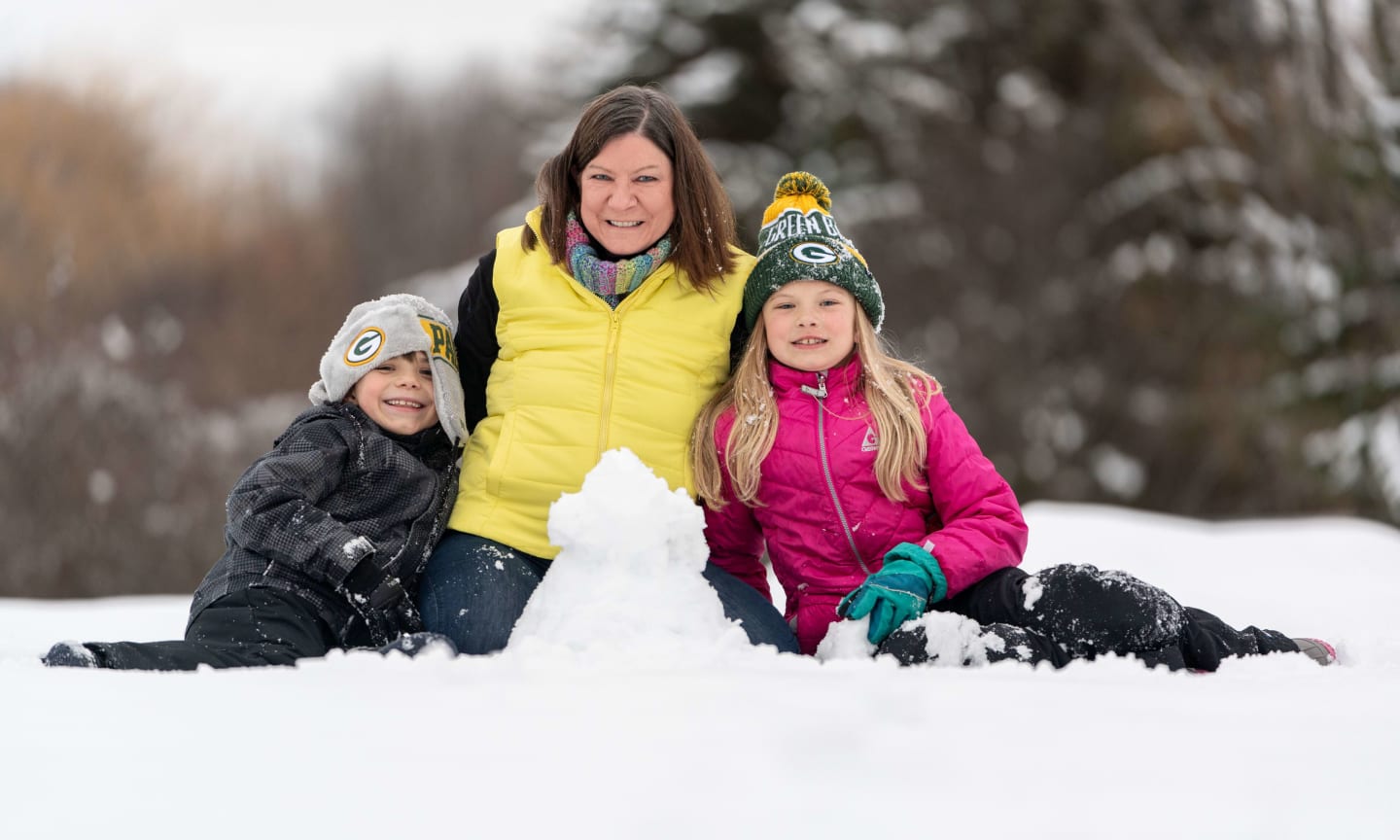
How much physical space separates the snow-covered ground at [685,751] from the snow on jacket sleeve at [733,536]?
0.86 m

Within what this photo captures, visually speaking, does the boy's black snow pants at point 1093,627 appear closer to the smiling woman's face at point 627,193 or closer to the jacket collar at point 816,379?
the jacket collar at point 816,379

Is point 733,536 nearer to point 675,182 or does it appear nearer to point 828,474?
point 828,474

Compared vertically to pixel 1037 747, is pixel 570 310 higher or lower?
higher

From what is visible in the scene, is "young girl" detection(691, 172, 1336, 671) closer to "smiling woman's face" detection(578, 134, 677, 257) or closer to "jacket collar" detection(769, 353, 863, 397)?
"jacket collar" detection(769, 353, 863, 397)

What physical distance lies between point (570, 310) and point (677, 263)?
0.98 feet

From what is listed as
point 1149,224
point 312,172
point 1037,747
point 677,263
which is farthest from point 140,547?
point 1149,224

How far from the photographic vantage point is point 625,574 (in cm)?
256

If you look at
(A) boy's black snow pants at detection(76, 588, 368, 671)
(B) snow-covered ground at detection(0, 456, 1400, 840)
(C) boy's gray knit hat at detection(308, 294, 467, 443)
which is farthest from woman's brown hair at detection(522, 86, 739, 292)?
(B) snow-covered ground at detection(0, 456, 1400, 840)

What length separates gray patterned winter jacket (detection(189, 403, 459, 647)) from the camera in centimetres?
279

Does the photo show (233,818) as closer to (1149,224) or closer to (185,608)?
(185,608)

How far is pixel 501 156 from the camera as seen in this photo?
1511cm

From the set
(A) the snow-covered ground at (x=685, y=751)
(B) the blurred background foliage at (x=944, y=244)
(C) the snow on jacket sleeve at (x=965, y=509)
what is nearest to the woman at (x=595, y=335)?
(C) the snow on jacket sleeve at (x=965, y=509)

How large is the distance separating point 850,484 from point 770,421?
→ 25 centimetres

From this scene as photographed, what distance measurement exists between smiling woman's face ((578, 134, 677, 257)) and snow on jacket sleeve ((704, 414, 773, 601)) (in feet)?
1.69
